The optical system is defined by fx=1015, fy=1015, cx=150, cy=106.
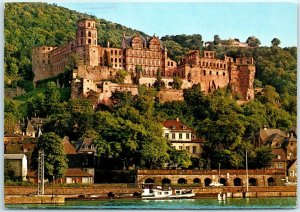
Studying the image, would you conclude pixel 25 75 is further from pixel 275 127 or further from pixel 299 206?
pixel 299 206

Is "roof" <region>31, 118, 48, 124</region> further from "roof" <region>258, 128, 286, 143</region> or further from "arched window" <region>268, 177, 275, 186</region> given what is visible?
"arched window" <region>268, 177, 275, 186</region>

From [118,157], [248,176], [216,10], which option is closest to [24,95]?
[118,157]

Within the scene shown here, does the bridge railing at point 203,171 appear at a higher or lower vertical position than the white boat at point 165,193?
higher

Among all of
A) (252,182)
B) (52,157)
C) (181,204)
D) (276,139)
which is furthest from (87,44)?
(181,204)

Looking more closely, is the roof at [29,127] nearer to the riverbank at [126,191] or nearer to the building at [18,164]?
the building at [18,164]

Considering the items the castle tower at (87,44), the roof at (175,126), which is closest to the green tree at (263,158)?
the roof at (175,126)

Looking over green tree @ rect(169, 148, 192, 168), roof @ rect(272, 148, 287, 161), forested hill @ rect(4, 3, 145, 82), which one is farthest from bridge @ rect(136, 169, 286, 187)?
forested hill @ rect(4, 3, 145, 82)
